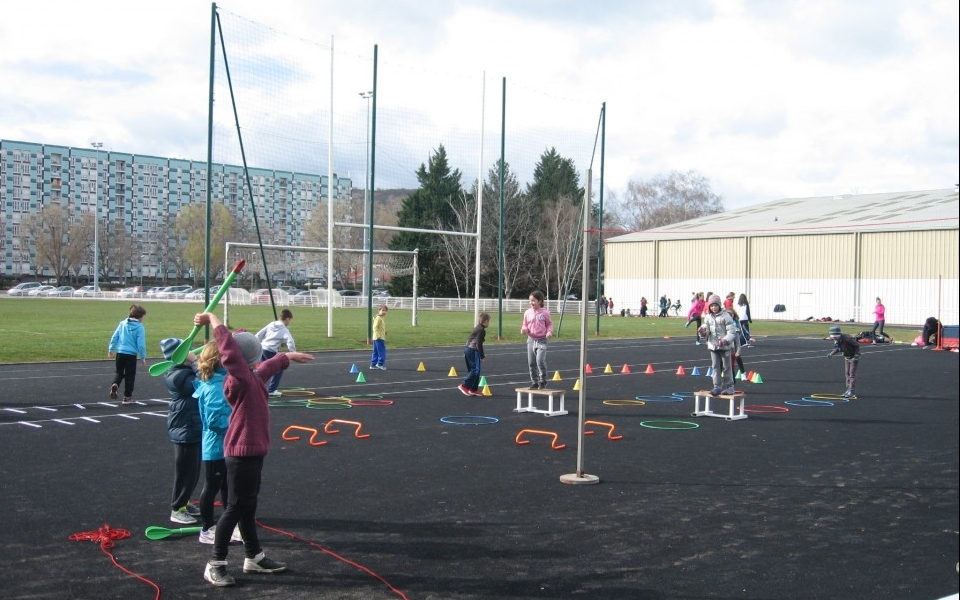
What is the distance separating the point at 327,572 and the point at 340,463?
398 centimetres

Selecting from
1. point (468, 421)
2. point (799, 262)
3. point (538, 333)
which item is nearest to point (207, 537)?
point (468, 421)

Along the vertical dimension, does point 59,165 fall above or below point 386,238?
above

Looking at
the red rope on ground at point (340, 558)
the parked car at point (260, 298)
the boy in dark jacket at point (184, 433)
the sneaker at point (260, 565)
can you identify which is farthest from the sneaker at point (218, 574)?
the parked car at point (260, 298)

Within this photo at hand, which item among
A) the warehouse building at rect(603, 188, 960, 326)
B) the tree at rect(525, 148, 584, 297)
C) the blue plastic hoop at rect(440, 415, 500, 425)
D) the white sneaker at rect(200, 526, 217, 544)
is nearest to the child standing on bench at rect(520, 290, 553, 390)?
the blue plastic hoop at rect(440, 415, 500, 425)

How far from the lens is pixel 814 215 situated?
52.3 m

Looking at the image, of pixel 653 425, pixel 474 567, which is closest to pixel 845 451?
pixel 653 425

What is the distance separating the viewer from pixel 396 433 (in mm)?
12656

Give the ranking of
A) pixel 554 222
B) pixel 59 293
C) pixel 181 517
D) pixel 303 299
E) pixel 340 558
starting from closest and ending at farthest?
pixel 340 558
pixel 181 517
pixel 554 222
pixel 303 299
pixel 59 293

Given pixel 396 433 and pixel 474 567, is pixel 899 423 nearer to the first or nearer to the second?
pixel 396 433

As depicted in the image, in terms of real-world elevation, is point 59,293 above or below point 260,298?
above

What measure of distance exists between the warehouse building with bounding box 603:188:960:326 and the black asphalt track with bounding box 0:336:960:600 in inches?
1100

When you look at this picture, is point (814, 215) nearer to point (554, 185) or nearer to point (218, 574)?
point (554, 185)

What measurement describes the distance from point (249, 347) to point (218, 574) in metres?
1.60

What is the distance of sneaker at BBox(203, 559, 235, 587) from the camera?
612 cm
